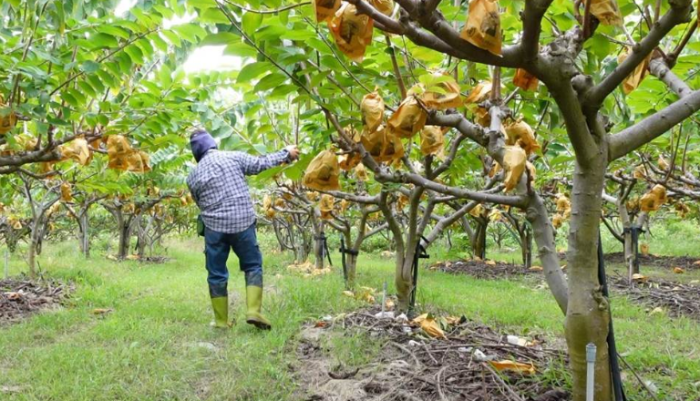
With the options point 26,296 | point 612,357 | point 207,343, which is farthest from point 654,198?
point 26,296

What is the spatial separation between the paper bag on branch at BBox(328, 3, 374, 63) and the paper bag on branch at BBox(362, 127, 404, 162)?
2.01 feet

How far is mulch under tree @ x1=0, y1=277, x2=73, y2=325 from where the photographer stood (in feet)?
17.0

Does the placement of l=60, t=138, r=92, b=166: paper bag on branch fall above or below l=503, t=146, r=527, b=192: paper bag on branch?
above

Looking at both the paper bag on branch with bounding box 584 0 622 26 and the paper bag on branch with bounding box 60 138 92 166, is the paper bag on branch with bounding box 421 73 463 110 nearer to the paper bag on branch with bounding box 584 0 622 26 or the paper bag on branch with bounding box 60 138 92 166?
the paper bag on branch with bounding box 584 0 622 26

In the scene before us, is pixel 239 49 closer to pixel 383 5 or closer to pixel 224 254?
pixel 383 5

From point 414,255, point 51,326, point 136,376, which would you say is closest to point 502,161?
point 414,255

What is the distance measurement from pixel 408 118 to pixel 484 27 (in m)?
→ 0.54

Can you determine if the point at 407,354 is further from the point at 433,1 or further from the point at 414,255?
the point at 433,1

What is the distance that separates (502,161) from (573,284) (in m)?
0.52

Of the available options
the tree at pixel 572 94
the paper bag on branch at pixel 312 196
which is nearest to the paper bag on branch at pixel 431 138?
the tree at pixel 572 94

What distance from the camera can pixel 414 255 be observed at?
3930mm

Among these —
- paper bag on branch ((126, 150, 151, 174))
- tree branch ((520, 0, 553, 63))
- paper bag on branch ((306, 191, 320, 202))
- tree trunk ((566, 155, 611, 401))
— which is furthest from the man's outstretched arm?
paper bag on branch ((306, 191, 320, 202))

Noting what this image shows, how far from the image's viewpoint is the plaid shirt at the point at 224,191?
424cm

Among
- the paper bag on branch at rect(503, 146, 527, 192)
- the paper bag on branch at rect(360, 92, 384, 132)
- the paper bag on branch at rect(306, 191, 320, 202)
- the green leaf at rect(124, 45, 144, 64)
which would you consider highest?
the green leaf at rect(124, 45, 144, 64)
